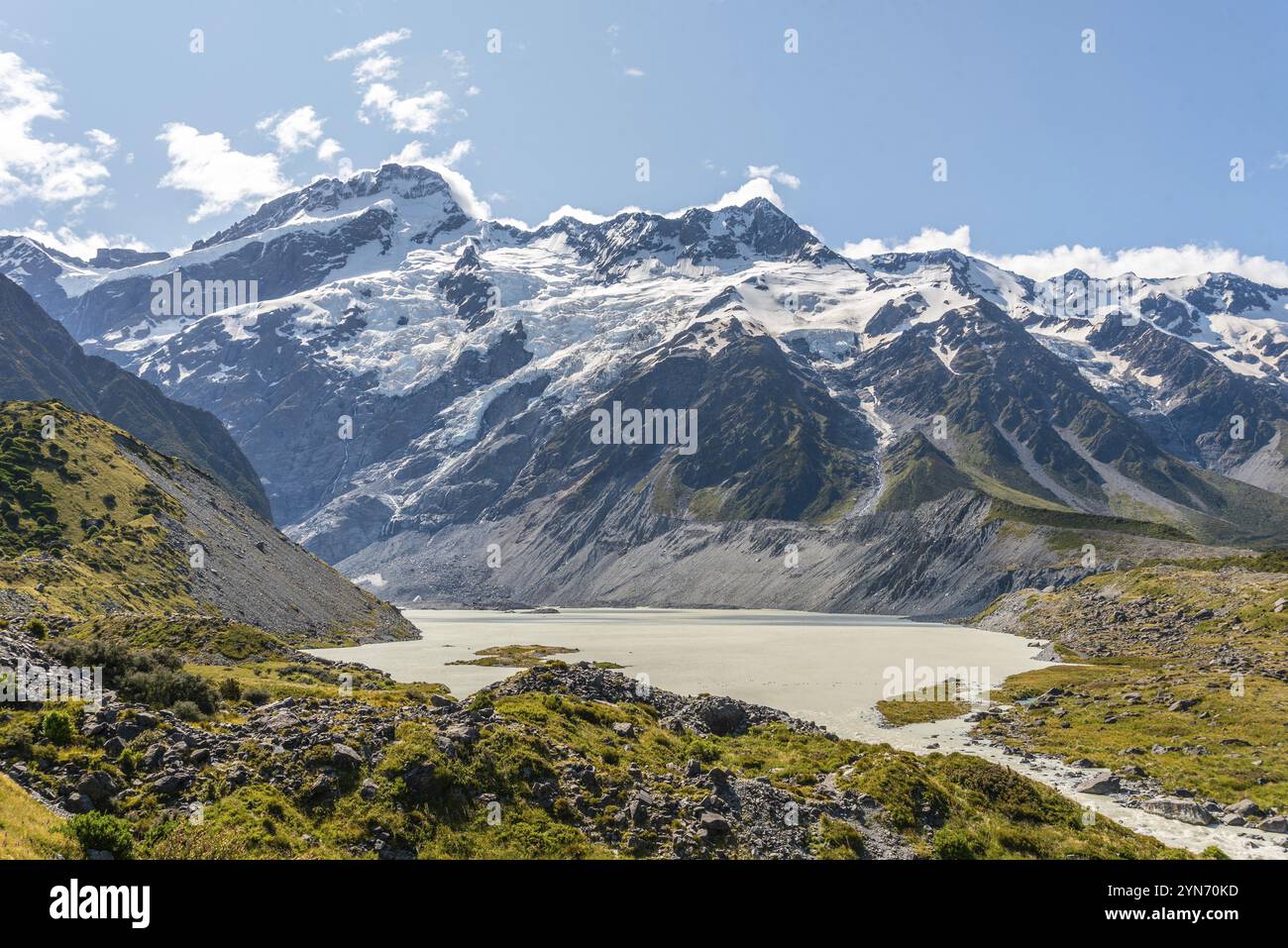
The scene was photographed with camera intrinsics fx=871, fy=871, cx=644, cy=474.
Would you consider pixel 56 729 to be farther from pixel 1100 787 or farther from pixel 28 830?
pixel 1100 787

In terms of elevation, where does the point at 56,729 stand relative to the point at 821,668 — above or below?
above

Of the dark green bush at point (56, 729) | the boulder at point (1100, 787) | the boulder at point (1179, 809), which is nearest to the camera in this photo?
the dark green bush at point (56, 729)

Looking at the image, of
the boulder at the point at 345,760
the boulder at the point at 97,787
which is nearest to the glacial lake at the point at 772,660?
the boulder at the point at 345,760

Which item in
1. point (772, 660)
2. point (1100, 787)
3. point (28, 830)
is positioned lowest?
point (772, 660)

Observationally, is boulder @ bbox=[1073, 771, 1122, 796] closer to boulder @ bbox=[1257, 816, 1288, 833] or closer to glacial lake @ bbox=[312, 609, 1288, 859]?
glacial lake @ bbox=[312, 609, 1288, 859]

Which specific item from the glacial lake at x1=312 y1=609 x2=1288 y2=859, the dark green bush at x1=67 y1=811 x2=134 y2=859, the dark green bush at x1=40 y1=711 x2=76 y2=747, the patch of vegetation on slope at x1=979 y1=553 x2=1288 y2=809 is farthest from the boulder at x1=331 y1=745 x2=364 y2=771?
the patch of vegetation on slope at x1=979 y1=553 x2=1288 y2=809

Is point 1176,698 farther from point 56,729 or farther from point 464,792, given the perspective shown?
point 56,729

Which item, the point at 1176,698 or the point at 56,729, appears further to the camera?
the point at 1176,698

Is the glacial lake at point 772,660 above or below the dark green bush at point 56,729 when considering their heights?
below

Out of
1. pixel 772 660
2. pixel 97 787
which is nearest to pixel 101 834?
pixel 97 787

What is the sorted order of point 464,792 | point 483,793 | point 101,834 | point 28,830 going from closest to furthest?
point 28,830 → point 101,834 → point 464,792 → point 483,793

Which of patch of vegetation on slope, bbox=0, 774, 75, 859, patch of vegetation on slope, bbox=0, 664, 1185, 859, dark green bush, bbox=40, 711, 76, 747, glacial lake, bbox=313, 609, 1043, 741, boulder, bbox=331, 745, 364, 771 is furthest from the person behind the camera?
glacial lake, bbox=313, 609, 1043, 741

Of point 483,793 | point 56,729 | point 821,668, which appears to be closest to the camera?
point 56,729

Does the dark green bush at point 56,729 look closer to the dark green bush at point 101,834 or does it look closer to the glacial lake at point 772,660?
the dark green bush at point 101,834
